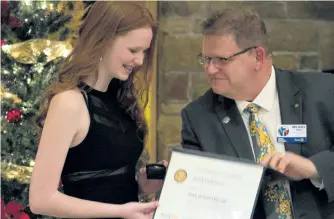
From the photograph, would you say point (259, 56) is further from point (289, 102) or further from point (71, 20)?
point (71, 20)

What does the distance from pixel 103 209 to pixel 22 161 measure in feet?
4.80

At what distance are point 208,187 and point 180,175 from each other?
107 mm

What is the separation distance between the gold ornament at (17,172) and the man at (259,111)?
1.27 meters

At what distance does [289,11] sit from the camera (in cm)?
388

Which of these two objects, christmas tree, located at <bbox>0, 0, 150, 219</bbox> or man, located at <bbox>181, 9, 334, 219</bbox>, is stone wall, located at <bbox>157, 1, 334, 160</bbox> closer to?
christmas tree, located at <bbox>0, 0, 150, 219</bbox>

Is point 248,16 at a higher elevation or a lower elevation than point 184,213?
higher

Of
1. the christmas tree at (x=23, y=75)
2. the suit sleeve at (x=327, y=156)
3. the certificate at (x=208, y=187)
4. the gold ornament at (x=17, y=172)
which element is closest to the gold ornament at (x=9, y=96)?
the christmas tree at (x=23, y=75)

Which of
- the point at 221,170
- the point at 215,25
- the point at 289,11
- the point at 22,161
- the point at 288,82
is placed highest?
the point at 289,11

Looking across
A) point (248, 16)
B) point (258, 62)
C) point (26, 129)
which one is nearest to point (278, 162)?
point (258, 62)

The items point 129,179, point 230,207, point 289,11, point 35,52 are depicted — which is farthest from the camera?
point 289,11

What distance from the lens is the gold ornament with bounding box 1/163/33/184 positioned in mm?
3109

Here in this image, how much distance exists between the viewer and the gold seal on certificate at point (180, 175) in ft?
6.08

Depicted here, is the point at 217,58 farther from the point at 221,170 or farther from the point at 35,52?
the point at 35,52

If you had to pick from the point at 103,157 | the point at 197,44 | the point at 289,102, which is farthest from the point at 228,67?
the point at 197,44
